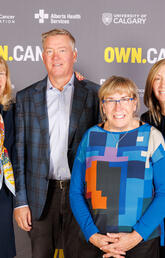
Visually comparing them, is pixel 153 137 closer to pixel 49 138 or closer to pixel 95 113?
pixel 95 113

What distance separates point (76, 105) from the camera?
6.21 feet

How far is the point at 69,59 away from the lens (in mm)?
1885

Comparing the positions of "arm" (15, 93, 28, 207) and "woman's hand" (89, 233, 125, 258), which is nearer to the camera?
"woman's hand" (89, 233, 125, 258)

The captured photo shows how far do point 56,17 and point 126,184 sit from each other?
1.75 metres

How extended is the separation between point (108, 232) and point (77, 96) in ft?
2.84

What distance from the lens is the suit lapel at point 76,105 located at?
1858mm

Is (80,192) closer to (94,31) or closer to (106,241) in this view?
(106,241)

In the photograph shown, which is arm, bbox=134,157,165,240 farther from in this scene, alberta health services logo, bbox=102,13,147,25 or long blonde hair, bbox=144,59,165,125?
alberta health services logo, bbox=102,13,147,25

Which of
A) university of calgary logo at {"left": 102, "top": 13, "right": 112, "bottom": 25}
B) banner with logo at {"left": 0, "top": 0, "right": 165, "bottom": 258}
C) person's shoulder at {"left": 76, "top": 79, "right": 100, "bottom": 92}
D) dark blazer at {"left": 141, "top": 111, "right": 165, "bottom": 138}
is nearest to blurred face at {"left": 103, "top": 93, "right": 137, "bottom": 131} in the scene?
dark blazer at {"left": 141, "top": 111, "right": 165, "bottom": 138}

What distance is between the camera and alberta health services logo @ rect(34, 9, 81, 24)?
2.59m

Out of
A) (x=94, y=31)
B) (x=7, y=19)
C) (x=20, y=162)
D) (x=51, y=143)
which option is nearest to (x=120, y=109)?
(x=51, y=143)

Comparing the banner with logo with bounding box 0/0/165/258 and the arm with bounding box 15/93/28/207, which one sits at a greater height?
the banner with logo with bounding box 0/0/165/258

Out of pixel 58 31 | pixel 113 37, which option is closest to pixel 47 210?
pixel 58 31

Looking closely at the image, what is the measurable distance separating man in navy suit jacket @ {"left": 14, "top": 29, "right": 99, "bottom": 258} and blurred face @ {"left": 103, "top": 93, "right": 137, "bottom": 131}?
1.34 ft
